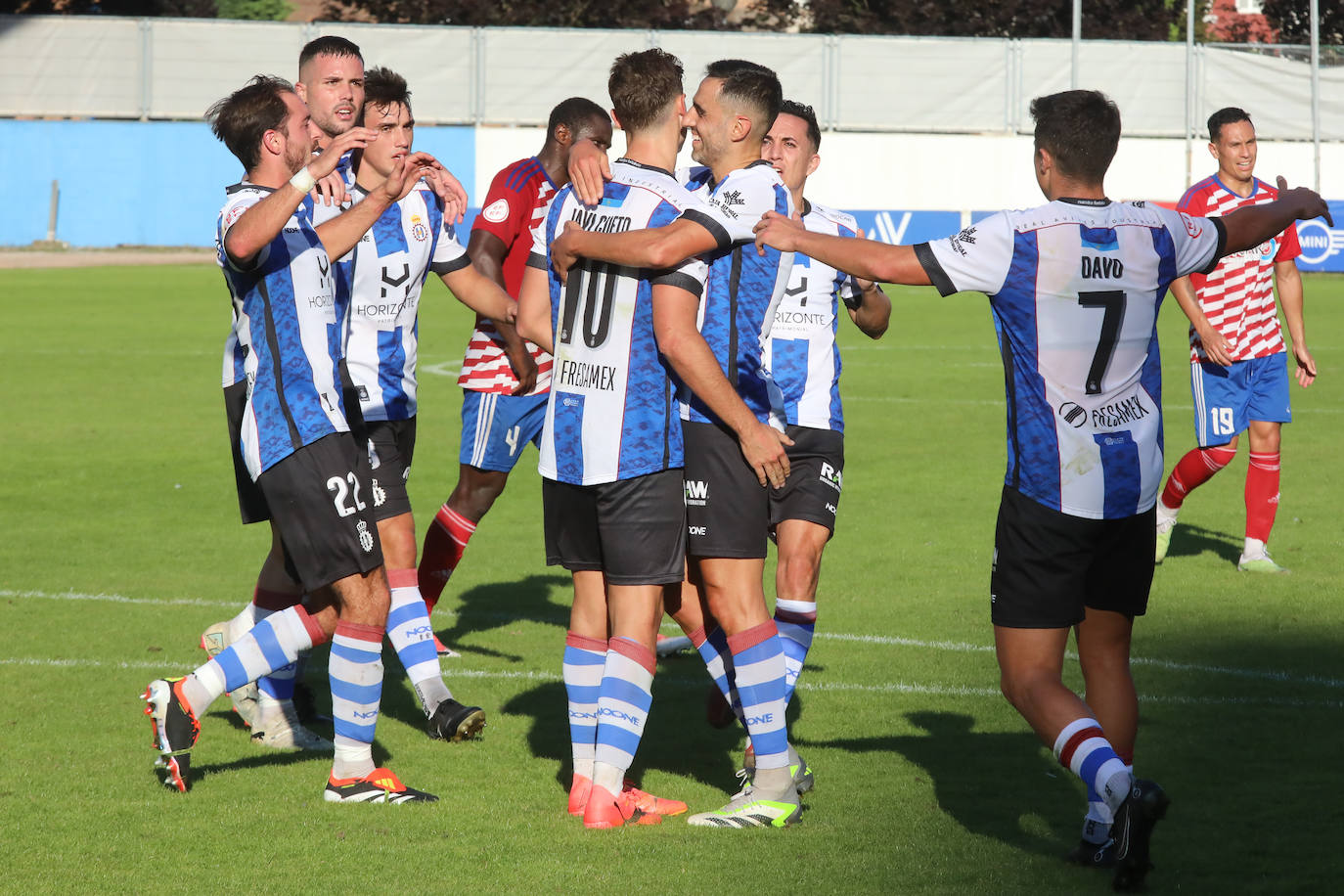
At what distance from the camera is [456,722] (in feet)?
18.1

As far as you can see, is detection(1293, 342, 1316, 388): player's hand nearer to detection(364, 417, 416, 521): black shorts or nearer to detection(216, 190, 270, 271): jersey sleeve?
detection(364, 417, 416, 521): black shorts

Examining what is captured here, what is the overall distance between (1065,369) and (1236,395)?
487 cm

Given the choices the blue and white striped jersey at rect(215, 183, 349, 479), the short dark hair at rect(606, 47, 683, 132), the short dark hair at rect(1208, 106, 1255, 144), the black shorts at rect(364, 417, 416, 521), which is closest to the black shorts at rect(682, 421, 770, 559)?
the short dark hair at rect(606, 47, 683, 132)

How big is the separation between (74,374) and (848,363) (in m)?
8.93

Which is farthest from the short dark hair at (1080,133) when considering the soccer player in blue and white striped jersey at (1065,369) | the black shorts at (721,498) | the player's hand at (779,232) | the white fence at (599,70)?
the white fence at (599,70)

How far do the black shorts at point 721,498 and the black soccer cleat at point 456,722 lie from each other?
126cm

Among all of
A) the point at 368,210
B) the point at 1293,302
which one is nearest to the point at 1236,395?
the point at 1293,302

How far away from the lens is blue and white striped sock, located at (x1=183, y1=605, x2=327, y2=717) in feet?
16.2

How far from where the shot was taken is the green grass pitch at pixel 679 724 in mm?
4336

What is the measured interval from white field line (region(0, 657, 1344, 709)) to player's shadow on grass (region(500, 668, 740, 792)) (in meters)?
0.15

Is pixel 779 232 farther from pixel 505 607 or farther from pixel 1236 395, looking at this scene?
pixel 1236 395

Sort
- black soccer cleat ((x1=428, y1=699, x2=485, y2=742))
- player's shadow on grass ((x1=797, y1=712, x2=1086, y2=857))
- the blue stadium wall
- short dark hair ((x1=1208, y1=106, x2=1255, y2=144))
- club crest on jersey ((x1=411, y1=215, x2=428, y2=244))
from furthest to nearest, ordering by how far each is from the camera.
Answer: the blue stadium wall, short dark hair ((x1=1208, y1=106, x2=1255, y2=144)), club crest on jersey ((x1=411, y1=215, x2=428, y2=244)), black soccer cleat ((x1=428, y1=699, x2=485, y2=742)), player's shadow on grass ((x1=797, y1=712, x2=1086, y2=857))

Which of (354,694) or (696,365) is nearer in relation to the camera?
(696,365)

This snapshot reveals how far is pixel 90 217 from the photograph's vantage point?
39906 millimetres
